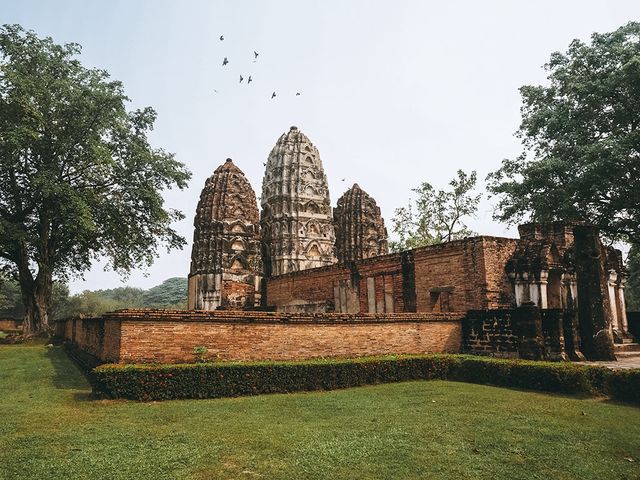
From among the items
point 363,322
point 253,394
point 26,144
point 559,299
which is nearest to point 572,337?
point 559,299

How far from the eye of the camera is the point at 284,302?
2617 centimetres

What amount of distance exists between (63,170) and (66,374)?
1582 centimetres

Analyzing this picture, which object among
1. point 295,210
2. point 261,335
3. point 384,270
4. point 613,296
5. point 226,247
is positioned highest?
point 295,210

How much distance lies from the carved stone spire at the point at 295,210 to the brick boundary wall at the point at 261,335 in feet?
65.8

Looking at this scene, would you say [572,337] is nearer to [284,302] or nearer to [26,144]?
[284,302]

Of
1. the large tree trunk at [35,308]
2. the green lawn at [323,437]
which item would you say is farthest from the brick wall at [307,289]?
the green lawn at [323,437]

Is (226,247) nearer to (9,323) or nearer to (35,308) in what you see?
(35,308)

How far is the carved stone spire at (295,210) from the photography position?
33969mm

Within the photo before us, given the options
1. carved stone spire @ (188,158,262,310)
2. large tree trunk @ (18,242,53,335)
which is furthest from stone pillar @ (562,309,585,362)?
large tree trunk @ (18,242,53,335)

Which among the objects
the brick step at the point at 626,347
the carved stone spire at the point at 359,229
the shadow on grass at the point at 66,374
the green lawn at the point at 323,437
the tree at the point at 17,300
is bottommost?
the green lawn at the point at 323,437

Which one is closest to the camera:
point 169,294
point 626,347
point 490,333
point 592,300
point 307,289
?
point 592,300

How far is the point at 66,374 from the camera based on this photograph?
40.1 ft

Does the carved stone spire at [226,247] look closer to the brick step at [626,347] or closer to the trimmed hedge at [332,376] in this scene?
the trimmed hedge at [332,376]

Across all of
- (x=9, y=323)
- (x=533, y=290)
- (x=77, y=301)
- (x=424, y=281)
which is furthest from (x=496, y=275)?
(x=77, y=301)
